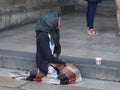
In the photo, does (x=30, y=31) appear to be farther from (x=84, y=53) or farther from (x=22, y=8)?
(x=84, y=53)

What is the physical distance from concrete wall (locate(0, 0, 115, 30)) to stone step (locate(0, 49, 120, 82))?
2400 mm

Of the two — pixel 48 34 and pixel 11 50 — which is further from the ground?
pixel 48 34

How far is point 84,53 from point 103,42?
1.10m

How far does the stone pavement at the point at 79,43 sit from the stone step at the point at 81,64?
0.38ft

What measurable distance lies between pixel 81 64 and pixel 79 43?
1.67m

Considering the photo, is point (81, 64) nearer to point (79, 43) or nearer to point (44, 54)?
point (44, 54)

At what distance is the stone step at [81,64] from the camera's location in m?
6.52

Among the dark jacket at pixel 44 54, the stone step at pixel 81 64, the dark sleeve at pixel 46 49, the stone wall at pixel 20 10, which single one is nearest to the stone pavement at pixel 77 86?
the stone step at pixel 81 64

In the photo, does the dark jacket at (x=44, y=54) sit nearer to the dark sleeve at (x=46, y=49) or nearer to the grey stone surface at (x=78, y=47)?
the dark sleeve at (x=46, y=49)

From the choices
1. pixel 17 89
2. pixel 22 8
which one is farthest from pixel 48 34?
pixel 22 8

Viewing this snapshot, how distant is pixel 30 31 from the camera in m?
9.83

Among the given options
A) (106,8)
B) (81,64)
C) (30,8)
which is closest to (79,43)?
(81,64)

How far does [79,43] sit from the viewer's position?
8.34 metres

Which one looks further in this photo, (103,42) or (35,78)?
(103,42)
